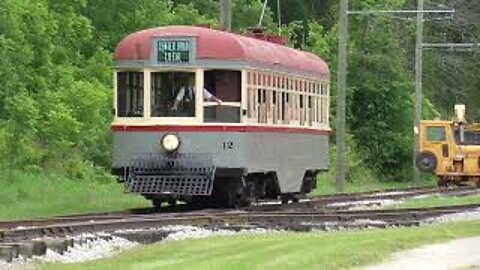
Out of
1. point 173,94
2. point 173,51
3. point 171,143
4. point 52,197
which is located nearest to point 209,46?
point 173,51

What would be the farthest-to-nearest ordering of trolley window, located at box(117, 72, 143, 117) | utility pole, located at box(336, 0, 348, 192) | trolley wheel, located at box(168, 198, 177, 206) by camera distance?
utility pole, located at box(336, 0, 348, 192)
trolley wheel, located at box(168, 198, 177, 206)
trolley window, located at box(117, 72, 143, 117)

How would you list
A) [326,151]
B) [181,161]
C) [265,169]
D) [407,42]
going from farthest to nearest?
Result: [407,42], [326,151], [265,169], [181,161]

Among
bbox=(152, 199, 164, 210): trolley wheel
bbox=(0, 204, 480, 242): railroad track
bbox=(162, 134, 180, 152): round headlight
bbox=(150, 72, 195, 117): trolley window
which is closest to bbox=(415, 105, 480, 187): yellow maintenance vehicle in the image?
bbox=(0, 204, 480, 242): railroad track

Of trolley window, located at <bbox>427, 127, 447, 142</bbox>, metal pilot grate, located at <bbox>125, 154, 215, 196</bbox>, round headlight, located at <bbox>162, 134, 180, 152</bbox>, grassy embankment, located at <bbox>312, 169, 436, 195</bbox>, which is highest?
trolley window, located at <bbox>427, 127, 447, 142</bbox>

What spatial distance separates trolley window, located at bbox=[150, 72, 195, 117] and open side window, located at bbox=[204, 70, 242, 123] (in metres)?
0.31

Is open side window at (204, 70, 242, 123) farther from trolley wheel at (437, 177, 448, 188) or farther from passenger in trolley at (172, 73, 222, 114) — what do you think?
trolley wheel at (437, 177, 448, 188)

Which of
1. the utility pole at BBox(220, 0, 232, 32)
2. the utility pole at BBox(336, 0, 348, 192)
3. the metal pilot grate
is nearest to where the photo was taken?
the metal pilot grate

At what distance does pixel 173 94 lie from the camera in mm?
24422

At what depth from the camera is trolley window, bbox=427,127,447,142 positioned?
4231cm

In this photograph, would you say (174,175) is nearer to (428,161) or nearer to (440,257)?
(440,257)

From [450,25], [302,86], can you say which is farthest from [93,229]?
[450,25]

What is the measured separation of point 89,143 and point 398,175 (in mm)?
19634

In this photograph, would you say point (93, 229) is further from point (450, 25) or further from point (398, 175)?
point (450, 25)

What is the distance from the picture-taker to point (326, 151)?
30.0 m
